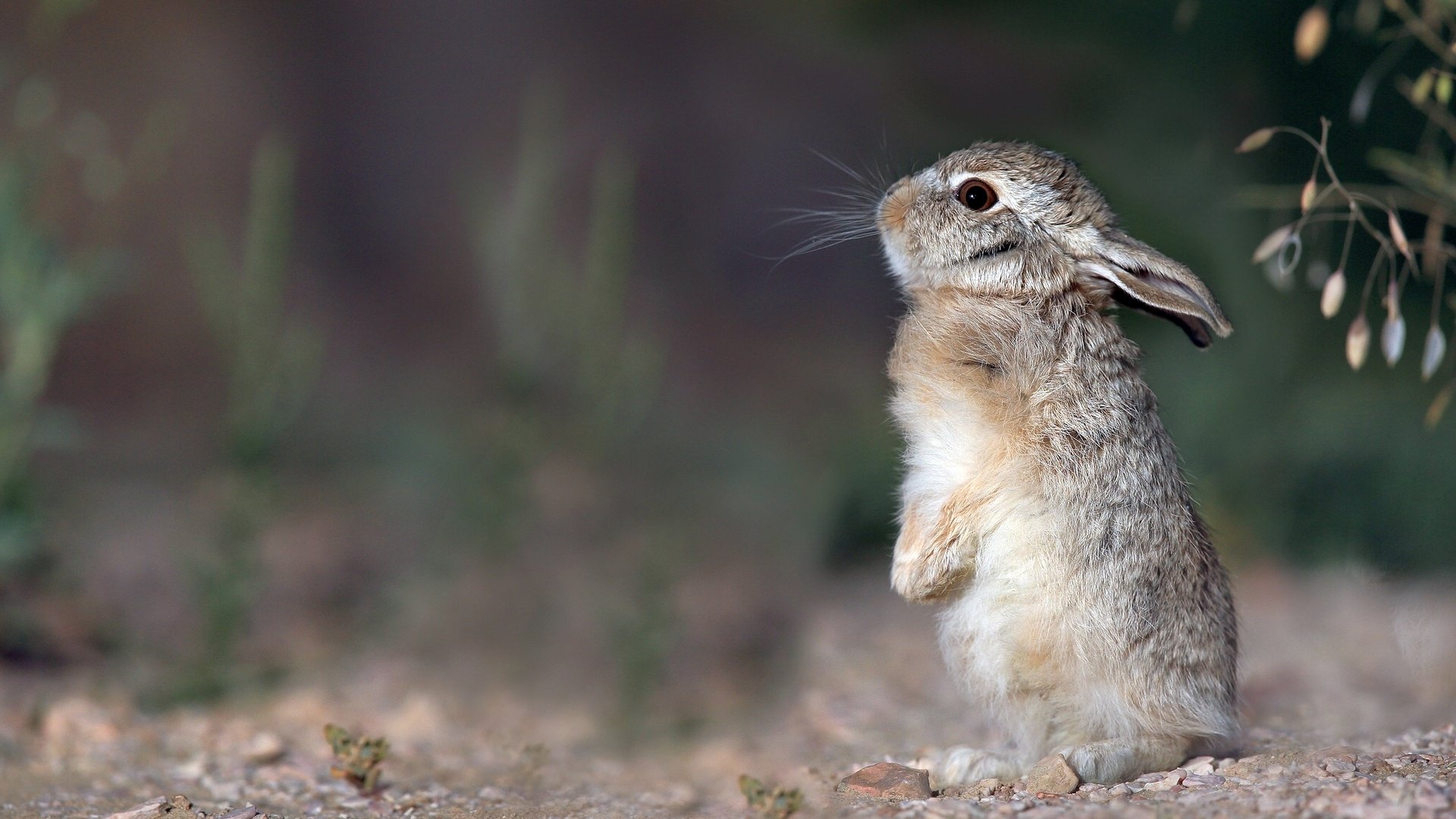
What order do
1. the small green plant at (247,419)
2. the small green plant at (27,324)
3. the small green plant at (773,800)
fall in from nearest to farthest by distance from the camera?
the small green plant at (773,800)
the small green plant at (27,324)
the small green plant at (247,419)

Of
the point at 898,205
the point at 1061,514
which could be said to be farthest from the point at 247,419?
the point at 1061,514

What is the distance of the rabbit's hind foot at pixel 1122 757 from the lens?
3461 mm

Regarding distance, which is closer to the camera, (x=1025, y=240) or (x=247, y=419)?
(x=1025, y=240)

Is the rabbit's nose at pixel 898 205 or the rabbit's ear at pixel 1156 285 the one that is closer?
the rabbit's ear at pixel 1156 285

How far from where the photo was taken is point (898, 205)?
411cm

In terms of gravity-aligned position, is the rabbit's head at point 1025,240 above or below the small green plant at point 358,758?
above

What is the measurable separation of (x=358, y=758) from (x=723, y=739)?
4.71 ft

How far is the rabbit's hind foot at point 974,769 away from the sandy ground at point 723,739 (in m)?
0.14

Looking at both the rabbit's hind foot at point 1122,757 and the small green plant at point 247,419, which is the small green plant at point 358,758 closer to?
the small green plant at point 247,419

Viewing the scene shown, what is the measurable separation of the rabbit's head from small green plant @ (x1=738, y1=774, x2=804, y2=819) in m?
1.53

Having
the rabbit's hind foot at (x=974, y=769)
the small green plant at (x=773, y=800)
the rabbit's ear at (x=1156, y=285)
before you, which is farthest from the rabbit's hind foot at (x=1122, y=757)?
the rabbit's ear at (x=1156, y=285)

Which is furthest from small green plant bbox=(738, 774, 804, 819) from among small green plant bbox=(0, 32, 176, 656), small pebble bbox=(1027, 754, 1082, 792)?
small green plant bbox=(0, 32, 176, 656)

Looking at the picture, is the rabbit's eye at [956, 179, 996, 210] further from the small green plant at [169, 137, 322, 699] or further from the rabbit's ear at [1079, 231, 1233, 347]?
the small green plant at [169, 137, 322, 699]

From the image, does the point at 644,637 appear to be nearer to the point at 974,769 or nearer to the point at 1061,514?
the point at 974,769
